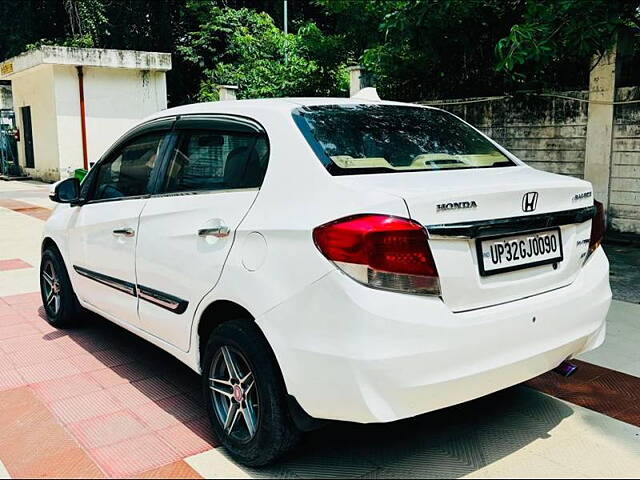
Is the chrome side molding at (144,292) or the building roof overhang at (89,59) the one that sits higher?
the building roof overhang at (89,59)

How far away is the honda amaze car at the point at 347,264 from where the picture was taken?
97.4 inches

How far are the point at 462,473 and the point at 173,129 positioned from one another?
7.94 feet

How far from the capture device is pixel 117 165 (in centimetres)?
432

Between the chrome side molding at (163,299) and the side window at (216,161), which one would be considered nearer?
the side window at (216,161)

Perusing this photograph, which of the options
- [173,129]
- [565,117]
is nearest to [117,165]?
[173,129]

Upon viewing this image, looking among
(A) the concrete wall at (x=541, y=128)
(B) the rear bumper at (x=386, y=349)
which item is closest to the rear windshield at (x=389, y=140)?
(B) the rear bumper at (x=386, y=349)

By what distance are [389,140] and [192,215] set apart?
1068 millimetres

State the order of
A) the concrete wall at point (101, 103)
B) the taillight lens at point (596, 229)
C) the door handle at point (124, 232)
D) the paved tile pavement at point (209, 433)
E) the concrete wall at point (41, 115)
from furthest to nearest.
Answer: the concrete wall at point (41, 115) → the concrete wall at point (101, 103) → the door handle at point (124, 232) → the taillight lens at point (596, 229) → the paved tile pavement at point (209, 433)

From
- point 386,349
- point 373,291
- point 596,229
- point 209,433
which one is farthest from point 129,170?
point 596,229

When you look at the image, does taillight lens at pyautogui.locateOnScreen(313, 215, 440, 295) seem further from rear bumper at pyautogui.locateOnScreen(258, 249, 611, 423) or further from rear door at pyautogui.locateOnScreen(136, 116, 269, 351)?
rear door at pyautogui.locateOnScreen(136, 116, 269, 351)

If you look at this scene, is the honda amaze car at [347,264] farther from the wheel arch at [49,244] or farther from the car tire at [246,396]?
the wheel arch at [49,244]

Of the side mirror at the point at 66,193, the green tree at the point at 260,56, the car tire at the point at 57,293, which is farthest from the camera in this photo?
the green tree at the point at 260,56

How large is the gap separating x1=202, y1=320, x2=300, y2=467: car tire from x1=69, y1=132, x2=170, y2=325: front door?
915 millimetres

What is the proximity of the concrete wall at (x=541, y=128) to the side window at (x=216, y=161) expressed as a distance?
6.33 metres
